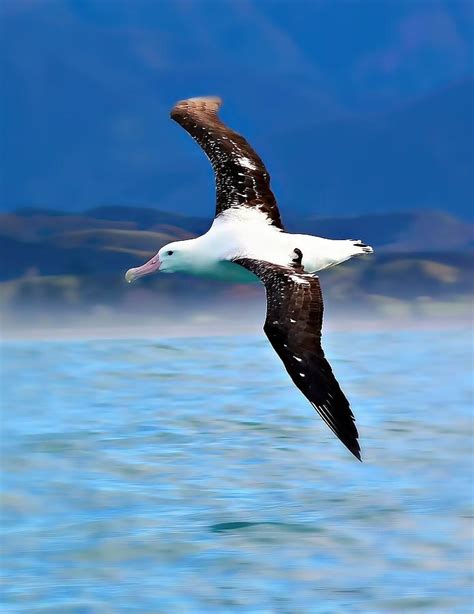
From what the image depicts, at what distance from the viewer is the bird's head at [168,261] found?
13.9m

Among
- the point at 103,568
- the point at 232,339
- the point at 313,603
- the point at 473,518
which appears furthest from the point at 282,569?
the point at 232,339

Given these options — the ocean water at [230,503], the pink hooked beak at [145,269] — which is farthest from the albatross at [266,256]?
the ocean water at [230,503]

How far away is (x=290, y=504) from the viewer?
44.9 feet

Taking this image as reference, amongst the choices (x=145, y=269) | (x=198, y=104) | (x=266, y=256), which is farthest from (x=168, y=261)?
(x=198, y=104)

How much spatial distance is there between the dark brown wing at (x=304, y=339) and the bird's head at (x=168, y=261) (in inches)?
67.5

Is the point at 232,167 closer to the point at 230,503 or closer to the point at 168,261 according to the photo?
the point at 168,261

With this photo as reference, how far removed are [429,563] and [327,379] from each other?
217 cm

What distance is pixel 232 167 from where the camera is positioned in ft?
47.8

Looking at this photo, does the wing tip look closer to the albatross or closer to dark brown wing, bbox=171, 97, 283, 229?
the albatross

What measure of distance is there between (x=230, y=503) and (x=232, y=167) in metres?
3.53

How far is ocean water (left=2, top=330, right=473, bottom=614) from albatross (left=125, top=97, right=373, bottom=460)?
1643 millimetres

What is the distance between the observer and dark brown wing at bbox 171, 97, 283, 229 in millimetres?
14289

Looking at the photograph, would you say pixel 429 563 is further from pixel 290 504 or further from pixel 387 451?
pixel 387 451

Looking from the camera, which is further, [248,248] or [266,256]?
[248,248]
